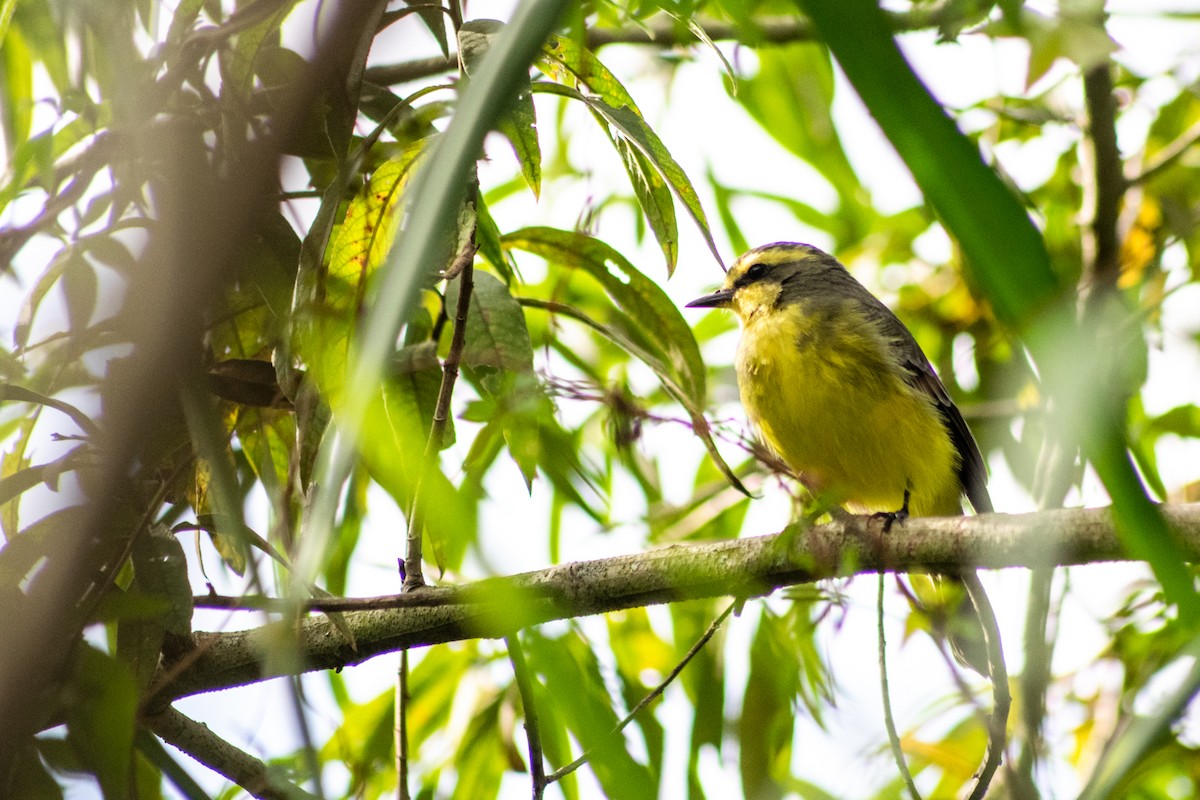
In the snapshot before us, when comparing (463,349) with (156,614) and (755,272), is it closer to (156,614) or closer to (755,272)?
(156,614)

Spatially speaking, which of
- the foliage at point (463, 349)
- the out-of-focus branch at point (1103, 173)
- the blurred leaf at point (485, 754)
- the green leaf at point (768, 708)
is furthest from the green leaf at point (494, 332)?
the out-of-focus branch at point (1103, 173)

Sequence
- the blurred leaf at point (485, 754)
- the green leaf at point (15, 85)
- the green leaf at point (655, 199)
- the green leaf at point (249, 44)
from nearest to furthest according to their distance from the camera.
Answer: the green leaf at point (249, 44)
the green leaf at point (655, 199)
the green leaf at point (15, 85)
the blurred leaf at point (485, 754)

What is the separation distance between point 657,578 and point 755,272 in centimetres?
247

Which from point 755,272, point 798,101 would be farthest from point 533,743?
point 755,272

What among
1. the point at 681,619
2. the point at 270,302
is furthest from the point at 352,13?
the point at 681,619

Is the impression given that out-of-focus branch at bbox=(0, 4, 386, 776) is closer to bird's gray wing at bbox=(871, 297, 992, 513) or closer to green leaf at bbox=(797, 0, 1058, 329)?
green leaf at bbox=(797, 0, 1058, 329)

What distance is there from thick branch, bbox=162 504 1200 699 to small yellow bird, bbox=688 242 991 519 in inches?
50.9

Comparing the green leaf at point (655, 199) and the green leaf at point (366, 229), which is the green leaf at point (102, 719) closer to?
the green leaf at point (366, 229)

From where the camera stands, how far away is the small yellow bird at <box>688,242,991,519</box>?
3523mm

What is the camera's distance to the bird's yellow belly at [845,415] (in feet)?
11.5

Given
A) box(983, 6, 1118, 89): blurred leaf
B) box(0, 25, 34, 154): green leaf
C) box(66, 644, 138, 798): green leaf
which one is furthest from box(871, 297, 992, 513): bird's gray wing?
box(66, 644, 138, 798): green leaf

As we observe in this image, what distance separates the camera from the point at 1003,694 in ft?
9.26

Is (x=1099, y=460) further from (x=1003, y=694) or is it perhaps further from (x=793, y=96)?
(x=793, y=96)

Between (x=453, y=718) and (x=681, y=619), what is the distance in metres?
0.70
